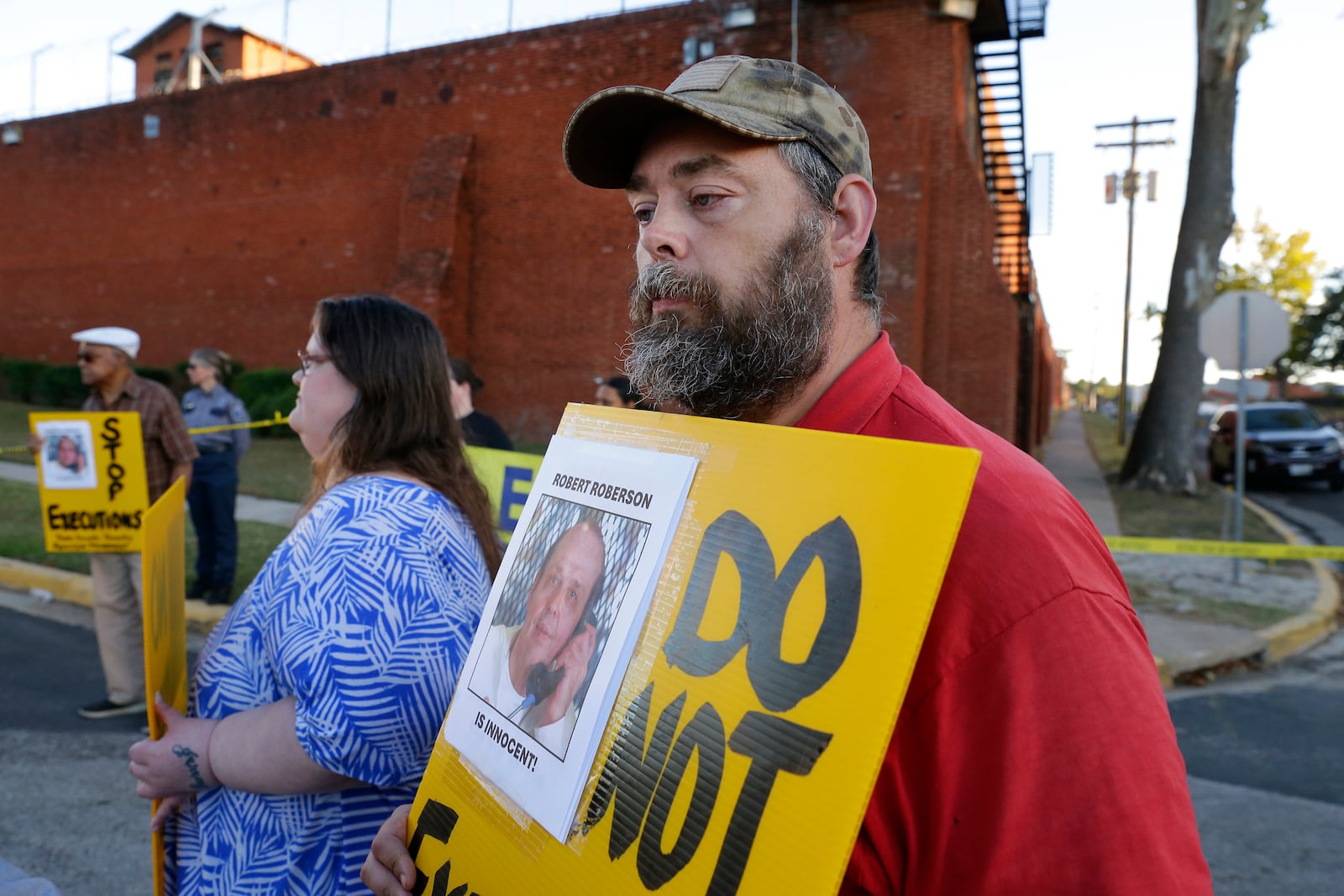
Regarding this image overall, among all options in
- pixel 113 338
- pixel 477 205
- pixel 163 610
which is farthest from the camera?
pixel 477 205

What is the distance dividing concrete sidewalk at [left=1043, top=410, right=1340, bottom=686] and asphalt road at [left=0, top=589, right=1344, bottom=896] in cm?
30

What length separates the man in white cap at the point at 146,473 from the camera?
17.1 feet

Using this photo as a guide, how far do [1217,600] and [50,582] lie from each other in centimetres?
966

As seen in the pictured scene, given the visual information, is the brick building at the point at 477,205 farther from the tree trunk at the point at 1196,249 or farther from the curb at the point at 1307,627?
the curb at the point at 1307,627

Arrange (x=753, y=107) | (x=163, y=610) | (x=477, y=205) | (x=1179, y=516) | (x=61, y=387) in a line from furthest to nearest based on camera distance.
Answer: (x=61, y=387) → (x=477, y=205) → (x=1179, y=516) → (x=163, y=610) → (x=753, y=107)

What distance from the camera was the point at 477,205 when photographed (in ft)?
60.8

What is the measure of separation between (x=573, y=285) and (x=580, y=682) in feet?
55.5

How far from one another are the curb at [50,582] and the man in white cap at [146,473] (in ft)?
5.69

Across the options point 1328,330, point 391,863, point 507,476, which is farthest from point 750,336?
point 1328,330

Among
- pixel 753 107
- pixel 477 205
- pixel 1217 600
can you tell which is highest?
pixel 477 205

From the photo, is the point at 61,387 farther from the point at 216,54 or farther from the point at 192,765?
the point at 192,765

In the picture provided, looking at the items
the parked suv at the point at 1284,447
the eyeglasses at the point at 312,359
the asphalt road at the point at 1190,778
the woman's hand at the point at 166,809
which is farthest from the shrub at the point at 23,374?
the parked suv at the point at 1284,447

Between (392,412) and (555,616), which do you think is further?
(392,412)

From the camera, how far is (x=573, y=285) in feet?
57.9
